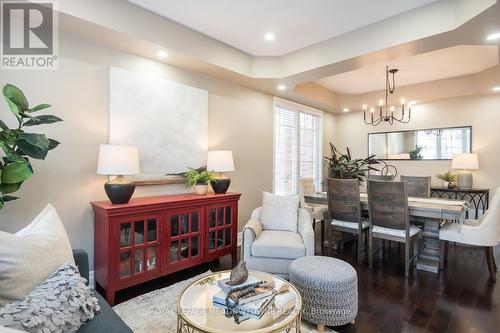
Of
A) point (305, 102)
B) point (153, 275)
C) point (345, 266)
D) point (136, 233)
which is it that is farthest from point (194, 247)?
point (305, 102)

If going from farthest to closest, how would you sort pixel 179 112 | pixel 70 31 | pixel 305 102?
pixel 305 102 < pixel 179 112 < pixel 70 31

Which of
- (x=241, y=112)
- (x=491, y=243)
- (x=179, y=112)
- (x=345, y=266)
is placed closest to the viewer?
(x=345, y=266)

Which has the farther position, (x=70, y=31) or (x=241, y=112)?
(x=241, y=112)

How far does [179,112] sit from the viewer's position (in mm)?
3402

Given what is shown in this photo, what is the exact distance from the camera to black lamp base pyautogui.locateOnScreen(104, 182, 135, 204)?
253cm

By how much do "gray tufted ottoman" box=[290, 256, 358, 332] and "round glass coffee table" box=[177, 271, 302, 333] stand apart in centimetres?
33

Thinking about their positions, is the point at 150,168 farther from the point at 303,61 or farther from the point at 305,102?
the point at 305,102

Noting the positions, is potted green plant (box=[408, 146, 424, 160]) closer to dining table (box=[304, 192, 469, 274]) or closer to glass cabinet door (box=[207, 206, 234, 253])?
dining table (box=[304, 192, 469, 274])

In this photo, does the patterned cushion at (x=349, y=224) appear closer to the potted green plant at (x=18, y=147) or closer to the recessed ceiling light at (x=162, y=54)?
the recessed ceiling light at (x=162, y=54)

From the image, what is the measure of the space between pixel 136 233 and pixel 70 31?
6.73 ft

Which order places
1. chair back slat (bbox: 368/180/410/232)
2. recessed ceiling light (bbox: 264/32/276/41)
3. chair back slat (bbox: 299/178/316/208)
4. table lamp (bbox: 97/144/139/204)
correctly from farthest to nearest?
chair back slat (bbox: 299/178/316/208)
recessed ceiling light (bbox: 264/32/276/41)
chair back slat (bbox: 368/180/410/232)
table lamp (bbox: 97/144/139/204)

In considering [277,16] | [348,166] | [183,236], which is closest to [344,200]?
[183,236]

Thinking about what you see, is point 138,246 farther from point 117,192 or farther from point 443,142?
point 443,142

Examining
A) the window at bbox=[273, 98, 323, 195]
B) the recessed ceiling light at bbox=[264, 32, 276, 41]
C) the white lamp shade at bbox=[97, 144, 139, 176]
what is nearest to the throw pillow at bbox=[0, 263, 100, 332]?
the white lamp shade at bbox=[97, 144, 139, 176]
